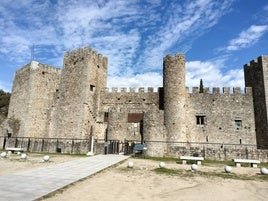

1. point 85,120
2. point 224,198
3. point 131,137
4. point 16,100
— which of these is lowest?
point 224,198

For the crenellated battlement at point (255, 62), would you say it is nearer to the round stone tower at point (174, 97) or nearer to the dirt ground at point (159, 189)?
the round stone tower at point (174, 97)

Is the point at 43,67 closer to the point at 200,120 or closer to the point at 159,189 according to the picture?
the point at 200,120

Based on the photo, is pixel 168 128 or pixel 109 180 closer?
pixel 109 180

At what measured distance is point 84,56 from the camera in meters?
24.6

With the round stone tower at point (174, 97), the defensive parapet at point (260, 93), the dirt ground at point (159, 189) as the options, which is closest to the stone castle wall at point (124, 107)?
the round stone tower at point (174, 97)

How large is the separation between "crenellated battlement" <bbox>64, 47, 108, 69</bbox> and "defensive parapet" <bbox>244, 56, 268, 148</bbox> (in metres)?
15.4

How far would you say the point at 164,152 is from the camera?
63.3 feet

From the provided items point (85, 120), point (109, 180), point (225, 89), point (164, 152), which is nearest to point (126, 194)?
point (109, 180)

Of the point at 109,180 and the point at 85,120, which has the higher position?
the point at 85,120

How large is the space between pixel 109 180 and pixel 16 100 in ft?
77.6

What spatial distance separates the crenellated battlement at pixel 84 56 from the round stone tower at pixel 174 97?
7125mm

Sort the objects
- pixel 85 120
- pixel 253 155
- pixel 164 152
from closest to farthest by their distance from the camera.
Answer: pixel 253 155, pixel 164 152, pixel 85 120

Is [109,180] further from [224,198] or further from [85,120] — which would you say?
[85,120]

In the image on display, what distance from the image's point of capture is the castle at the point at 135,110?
855 inches
